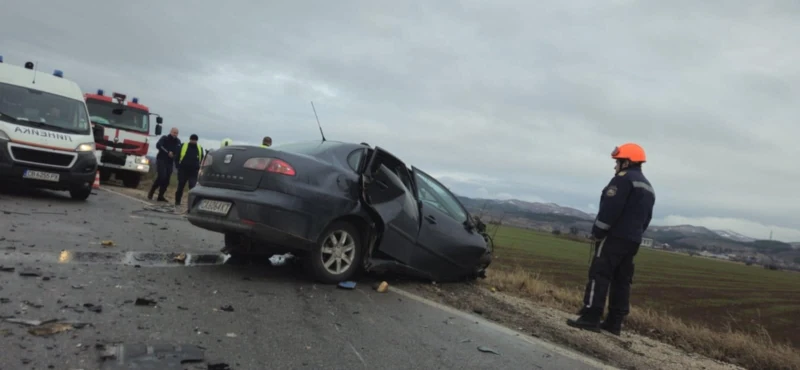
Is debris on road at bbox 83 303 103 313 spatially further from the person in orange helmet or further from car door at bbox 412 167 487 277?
the person in orange helmet

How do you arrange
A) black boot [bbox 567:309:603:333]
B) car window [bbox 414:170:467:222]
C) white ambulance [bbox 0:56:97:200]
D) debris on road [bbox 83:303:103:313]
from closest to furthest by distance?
debris on road [bbox 83:303:103:313] < black boot [bbox 567:309:603:333] < car window [bbox 414:170:467:222] < white ambulance [bbox 0:56:97:200]

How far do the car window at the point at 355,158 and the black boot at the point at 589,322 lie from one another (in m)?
2.75

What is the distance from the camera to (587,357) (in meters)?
4.77

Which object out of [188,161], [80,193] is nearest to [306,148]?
[80,193]

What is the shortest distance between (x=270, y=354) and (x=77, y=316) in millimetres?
1281

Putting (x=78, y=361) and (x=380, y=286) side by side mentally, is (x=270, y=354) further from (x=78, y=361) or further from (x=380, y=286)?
(x=380, y=286)

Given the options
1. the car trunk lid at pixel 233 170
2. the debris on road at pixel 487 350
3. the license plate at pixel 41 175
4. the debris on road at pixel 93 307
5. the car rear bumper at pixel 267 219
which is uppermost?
the car trunk lid at pixel 233 170

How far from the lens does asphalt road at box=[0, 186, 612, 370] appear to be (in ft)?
11.0

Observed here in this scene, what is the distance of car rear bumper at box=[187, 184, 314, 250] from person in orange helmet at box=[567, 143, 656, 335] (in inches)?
114

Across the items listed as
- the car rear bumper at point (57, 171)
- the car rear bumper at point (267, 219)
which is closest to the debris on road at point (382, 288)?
the car rear bumper at point (267, 219)

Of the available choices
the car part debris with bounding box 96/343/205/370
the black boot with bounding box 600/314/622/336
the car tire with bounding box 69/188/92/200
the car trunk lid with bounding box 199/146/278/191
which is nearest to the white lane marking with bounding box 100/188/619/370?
the black boot with bounding box 600/314/622/336

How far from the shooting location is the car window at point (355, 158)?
6098 mm

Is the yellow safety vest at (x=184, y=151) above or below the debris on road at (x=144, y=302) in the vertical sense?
above

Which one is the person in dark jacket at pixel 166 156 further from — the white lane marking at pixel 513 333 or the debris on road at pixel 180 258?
the white lane marking at pixel 513 333
